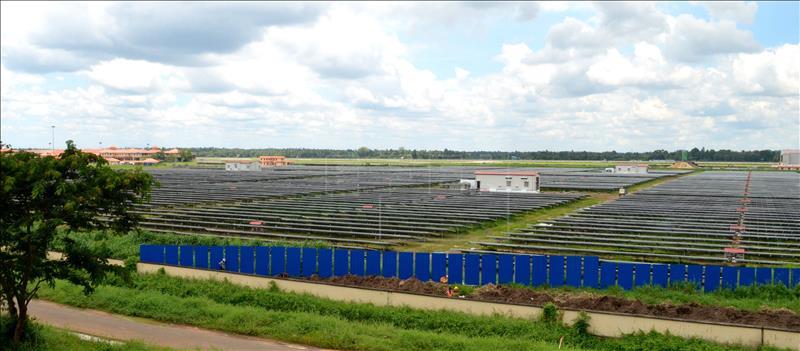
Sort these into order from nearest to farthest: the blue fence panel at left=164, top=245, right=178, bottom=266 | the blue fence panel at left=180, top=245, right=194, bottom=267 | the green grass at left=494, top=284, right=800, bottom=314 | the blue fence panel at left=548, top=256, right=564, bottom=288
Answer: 1. the green grass at left=494, top=284, right=800, bottom=314
2. the blue fence panel at left=548, top=256, right=564, bottom=288
3. the blue fence panel at left=164, top=245, right=178, bottom=266
4. the blue fence panel at left=180, top=245, right=194, bottom=267

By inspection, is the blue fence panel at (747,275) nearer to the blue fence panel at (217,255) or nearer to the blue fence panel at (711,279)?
the blue fence panel at (711,279)

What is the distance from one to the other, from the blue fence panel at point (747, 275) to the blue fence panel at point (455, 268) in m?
8.24

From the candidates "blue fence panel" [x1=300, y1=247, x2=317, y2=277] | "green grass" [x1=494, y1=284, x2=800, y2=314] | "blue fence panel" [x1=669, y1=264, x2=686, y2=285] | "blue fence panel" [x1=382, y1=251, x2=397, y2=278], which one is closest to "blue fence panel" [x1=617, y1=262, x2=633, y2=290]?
"green grass" [x1=494, y1=284, x2=800, y2=314]

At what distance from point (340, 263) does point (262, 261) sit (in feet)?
9.15

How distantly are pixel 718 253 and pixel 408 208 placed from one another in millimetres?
22517

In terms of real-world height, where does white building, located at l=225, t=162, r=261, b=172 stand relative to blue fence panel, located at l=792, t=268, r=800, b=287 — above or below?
above

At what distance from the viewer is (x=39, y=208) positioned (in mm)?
12219

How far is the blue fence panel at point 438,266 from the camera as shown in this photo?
783 inches

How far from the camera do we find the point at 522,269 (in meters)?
19.5

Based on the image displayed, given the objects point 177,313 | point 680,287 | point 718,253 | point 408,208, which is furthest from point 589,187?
point 177,313

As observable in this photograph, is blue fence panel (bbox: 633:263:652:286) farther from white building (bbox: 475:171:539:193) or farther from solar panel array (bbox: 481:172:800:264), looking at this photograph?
white building (bbox: 475:171:539:193)

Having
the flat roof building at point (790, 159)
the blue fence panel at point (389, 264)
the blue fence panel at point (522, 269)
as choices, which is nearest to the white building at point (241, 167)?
the blue fence panel at point (389, 264)

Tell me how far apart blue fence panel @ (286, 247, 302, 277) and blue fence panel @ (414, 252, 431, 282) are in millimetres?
3909

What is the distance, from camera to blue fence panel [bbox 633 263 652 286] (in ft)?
62.0
